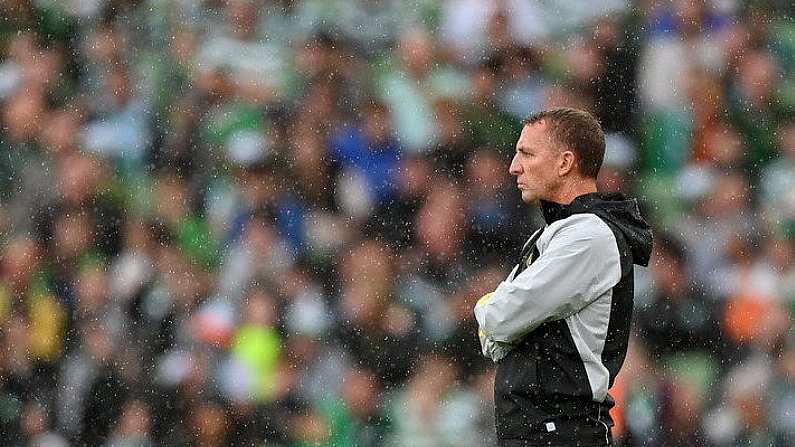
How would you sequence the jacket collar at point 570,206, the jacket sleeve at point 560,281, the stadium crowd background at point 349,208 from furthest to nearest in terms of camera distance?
the stadium crowd background at point 349,208 → the jacket collar at point 570,206 → the jacket sleeve at point 560,281

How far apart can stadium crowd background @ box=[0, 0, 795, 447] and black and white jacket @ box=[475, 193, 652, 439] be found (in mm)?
1595

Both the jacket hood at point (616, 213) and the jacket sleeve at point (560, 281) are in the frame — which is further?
the jacket hood at point (616, 213)

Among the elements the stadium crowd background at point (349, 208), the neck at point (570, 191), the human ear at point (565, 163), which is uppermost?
the stadium crowd background at point (349, 208)

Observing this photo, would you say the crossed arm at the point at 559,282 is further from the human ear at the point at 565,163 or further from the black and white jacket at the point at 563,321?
the human ear at the point at 565,163

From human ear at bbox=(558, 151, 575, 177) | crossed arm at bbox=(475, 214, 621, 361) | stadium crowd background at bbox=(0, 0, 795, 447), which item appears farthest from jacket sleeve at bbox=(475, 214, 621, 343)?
stadium crowd background at bbox=(0, 0, 795, 447)

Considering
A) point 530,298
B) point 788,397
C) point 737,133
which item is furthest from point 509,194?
point 530,298

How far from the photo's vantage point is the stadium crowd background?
4.25 metres

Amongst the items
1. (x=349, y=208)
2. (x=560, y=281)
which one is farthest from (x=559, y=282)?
(x=349, y=208)

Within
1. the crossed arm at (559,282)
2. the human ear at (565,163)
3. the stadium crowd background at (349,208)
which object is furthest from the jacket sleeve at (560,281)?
the stadium crowd background at (349,208)

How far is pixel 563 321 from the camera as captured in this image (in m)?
2.67

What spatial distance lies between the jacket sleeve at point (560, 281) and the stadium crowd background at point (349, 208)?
1.64 m

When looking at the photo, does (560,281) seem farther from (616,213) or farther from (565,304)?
(616,213)

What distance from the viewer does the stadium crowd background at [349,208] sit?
13.9 ft

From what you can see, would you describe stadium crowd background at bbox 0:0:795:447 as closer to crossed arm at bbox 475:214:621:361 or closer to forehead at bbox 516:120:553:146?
forehead at bbox 516:120:553:146
